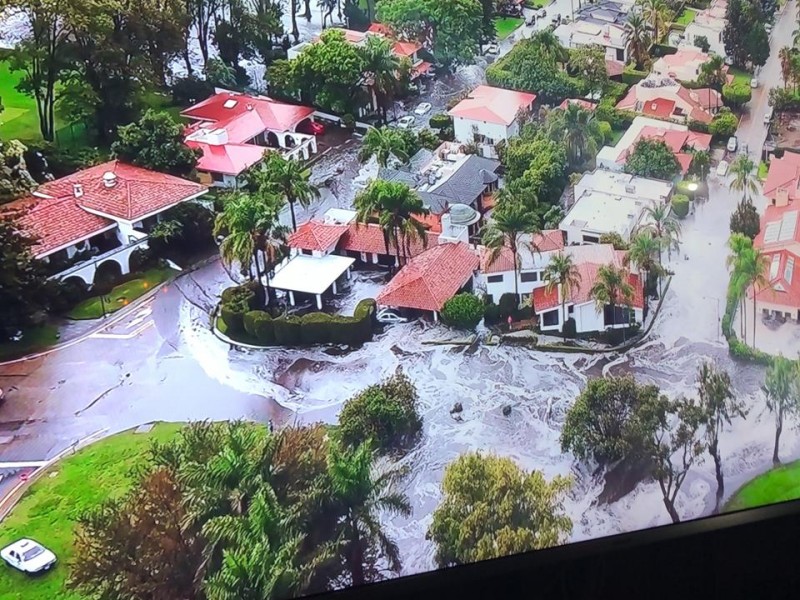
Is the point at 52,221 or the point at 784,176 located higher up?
the point at 52,221

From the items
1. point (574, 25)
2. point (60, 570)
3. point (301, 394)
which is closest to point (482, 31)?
point (574, 25)

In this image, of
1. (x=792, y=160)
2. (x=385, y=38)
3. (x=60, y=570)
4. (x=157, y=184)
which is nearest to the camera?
(x=60, y=570)

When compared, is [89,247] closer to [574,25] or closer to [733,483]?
[574,25]

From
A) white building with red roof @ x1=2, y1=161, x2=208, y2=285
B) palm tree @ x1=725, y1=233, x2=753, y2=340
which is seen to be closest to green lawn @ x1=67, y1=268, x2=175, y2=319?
white building with red roof @ x1=2, y1=161, x2=208, y2=285

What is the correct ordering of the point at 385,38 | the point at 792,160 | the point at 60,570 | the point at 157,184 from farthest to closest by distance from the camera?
the point at 792,160
the point at 385,38
the point at 157,184
the point at 60,570

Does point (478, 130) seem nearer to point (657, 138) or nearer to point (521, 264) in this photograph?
point (521, 264)

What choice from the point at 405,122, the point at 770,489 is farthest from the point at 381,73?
the point at 770,489
